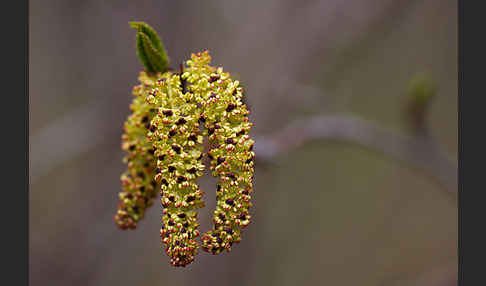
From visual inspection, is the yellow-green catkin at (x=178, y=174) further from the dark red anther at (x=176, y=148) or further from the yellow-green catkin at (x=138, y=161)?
the yellow-green catkin at (x=138, y=161)

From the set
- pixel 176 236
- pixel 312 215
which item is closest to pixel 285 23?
pixel 312 215

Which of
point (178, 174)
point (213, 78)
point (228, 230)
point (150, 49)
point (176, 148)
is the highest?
point (150, 49)

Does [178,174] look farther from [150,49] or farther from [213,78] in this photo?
[150,49]

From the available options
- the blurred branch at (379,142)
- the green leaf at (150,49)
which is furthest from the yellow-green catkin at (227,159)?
the blurred branch at (379,142)

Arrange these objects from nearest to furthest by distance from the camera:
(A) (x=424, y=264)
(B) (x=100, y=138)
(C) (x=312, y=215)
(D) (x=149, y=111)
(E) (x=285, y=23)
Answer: (D) (x=149, y=111) → (B) (x=100, y=138) → (E) (x=285, y=23) → (A) (x=424, y=264) → (C) (x=312, y=215)

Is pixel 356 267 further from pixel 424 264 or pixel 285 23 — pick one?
pixel 285 23

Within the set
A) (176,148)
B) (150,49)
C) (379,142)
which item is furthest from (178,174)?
(379,142)

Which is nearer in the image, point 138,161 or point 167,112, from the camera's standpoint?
point 167,112
